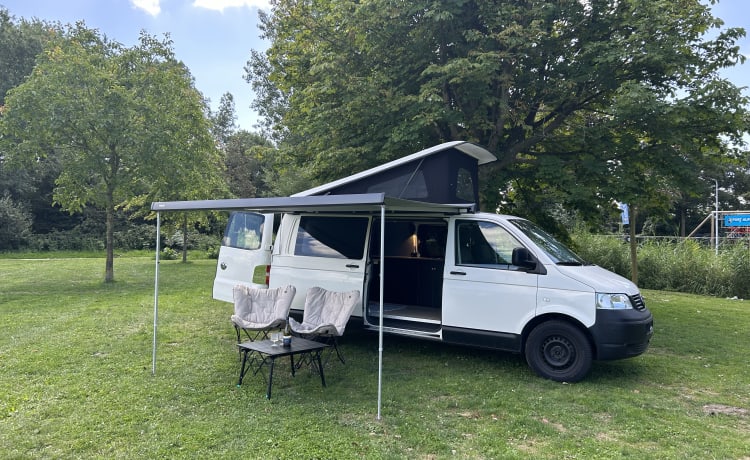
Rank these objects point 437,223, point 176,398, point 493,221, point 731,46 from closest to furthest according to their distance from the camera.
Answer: point 176,398, point 493,221, point 437,223, point 731,46

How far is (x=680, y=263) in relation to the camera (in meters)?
13.9

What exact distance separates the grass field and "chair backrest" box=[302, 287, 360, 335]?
1.90 ft

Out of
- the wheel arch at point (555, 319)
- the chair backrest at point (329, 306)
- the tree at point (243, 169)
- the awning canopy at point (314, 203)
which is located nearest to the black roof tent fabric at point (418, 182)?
the awning canopy at point (314, 203)

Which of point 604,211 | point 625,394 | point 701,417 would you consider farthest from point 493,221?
point 604,211

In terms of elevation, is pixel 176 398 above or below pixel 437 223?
below

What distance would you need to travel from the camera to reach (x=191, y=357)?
5910 millimetres

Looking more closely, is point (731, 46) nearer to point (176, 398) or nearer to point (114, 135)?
point (176, 398)

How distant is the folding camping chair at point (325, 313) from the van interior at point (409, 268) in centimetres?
64

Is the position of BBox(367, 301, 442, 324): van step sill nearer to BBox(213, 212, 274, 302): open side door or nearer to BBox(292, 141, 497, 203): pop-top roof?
BBox(292, 141, 497, 203): pop-top roof

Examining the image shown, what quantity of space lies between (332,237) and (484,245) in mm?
2026

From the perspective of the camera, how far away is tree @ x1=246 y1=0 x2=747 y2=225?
750 centimetres

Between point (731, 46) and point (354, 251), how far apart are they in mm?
7305

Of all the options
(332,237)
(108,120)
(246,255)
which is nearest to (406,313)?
(332,237)

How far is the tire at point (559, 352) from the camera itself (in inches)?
195
